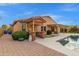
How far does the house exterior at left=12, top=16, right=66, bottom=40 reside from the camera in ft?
24.5

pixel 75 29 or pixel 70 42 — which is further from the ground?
pixel 75 29

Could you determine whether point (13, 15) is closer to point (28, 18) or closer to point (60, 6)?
point (28, 18)

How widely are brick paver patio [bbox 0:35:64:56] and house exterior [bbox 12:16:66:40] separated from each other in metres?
0.20

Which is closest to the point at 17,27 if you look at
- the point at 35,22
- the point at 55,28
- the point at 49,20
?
the point at 35,22

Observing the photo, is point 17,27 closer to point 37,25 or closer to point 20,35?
→ point 20,35

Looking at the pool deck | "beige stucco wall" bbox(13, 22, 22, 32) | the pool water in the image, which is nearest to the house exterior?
"beige stucco wall" bbox(13, 22, 22, 32)

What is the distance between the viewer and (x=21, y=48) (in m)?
7.44

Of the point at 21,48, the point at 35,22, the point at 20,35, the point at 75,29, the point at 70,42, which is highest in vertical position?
the point at 35,22

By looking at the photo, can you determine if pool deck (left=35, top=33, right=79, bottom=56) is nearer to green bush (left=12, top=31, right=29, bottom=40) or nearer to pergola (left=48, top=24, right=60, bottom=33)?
pergola (left=48, top=24, right=60, bottom=33)

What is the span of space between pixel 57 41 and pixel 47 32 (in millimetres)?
270

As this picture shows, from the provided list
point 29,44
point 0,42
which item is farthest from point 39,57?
point 0,42

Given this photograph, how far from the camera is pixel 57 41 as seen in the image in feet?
24.6

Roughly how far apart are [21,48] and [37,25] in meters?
0.55

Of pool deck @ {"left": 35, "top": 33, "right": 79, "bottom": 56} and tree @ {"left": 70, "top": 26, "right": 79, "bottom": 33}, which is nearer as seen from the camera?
pool deck @ {"left": 35, "top": 33, "right": 79, "bottom": 56}
